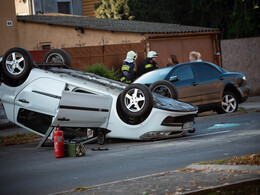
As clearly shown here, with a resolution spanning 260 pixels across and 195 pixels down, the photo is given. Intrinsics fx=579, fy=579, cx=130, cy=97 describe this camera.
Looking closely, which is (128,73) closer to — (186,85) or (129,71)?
(129,71)

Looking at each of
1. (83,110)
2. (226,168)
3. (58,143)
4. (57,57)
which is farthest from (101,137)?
(226,168)

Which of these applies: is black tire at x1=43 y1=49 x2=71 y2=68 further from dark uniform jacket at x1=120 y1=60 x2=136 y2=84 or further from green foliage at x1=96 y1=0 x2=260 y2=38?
green foliage at x1=96 y1=0 x2=260 y2=38

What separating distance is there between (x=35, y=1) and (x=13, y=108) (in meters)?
28.2

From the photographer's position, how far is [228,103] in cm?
1680

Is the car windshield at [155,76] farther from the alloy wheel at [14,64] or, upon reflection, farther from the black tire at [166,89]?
the alloy wheel at [14,64]

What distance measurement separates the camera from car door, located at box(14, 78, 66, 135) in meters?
11.1

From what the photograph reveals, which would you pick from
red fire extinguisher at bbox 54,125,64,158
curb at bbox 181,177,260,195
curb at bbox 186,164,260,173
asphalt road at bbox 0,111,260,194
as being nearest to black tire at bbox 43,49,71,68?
asphalt road at bbox 0,111,260,194

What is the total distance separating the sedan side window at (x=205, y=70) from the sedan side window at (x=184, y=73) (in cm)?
22

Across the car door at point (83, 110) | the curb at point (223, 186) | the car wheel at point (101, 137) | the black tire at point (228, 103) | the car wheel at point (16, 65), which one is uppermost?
the car wheel at point (16, 65)

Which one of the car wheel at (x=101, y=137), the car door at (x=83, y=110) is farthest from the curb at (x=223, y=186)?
the car wheel at (x=101, y=137)

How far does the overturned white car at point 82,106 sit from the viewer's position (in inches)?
426

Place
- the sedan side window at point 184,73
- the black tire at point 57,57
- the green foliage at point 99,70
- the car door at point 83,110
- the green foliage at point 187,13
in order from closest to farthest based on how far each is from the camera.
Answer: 1. the car door at point 83,110
2. the black tire at point 57,57
3. the sedan side window at point 184,73
4. the green foliage at point 99,70
5. the green foliage at point 187,13

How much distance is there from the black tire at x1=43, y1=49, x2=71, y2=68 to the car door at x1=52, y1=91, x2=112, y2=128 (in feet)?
7.27

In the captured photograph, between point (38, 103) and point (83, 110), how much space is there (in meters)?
0.98
